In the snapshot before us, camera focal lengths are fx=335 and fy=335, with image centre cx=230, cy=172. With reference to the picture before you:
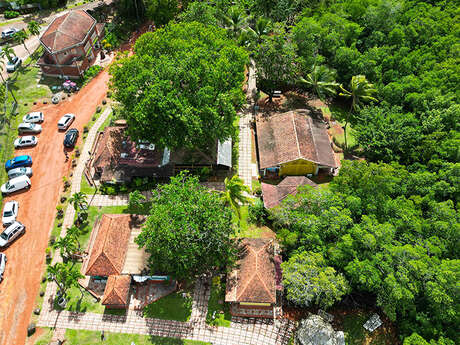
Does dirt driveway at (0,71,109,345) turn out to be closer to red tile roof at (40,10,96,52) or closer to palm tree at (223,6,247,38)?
red tile roof at (40,10,96,52)

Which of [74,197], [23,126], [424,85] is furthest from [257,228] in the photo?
[23,126]

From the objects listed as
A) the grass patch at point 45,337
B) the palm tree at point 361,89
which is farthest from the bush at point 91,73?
the palm tree at point 361,89

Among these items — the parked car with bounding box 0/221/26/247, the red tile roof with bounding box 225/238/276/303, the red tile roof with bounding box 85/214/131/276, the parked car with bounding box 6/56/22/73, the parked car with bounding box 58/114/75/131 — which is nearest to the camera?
the red tile roof with bounding box 225/238/276/303

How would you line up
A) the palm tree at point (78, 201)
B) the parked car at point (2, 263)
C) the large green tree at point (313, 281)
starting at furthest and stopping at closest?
the palm tree at point (78, 201) < the parked car at point (2, 263) < the large green tree at point (313, 281)

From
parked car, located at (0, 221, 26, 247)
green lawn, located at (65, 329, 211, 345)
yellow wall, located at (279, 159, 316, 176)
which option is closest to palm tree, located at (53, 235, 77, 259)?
parked car, located at (0, 221, 26, 247)

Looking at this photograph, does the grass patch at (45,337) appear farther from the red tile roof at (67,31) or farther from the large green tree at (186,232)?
the red tile roof at (67,31)

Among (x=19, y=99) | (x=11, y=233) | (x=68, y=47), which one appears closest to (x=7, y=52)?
(x=19, y=99)
